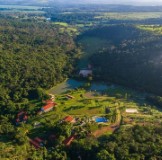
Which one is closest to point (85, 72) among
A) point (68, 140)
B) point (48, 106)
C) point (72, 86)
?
point (72, 86)

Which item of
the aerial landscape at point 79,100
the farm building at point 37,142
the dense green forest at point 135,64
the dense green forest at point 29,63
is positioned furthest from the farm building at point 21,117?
the dense green forest at point 135,64

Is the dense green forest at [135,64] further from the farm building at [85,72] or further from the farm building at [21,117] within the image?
the farm building at [21,117]

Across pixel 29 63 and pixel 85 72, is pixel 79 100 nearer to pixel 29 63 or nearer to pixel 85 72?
pixel 85 72

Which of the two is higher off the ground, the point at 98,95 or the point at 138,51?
the point at 138,51

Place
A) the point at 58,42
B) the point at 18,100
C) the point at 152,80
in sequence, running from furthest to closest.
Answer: the point at 58,42 < the point at 152,80 < the point at 18,100

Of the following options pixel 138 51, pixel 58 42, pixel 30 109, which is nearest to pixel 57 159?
pixel 30 109

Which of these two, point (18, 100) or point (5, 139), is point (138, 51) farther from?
point (5, 139)

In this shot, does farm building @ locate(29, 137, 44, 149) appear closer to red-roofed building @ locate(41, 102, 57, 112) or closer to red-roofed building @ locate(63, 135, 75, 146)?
red-roofed building @ locate(63, 135, 75, 146)

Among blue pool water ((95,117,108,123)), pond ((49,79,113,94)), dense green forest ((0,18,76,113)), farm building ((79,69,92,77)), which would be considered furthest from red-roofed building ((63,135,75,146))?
farm building ((79,69,92,77))
